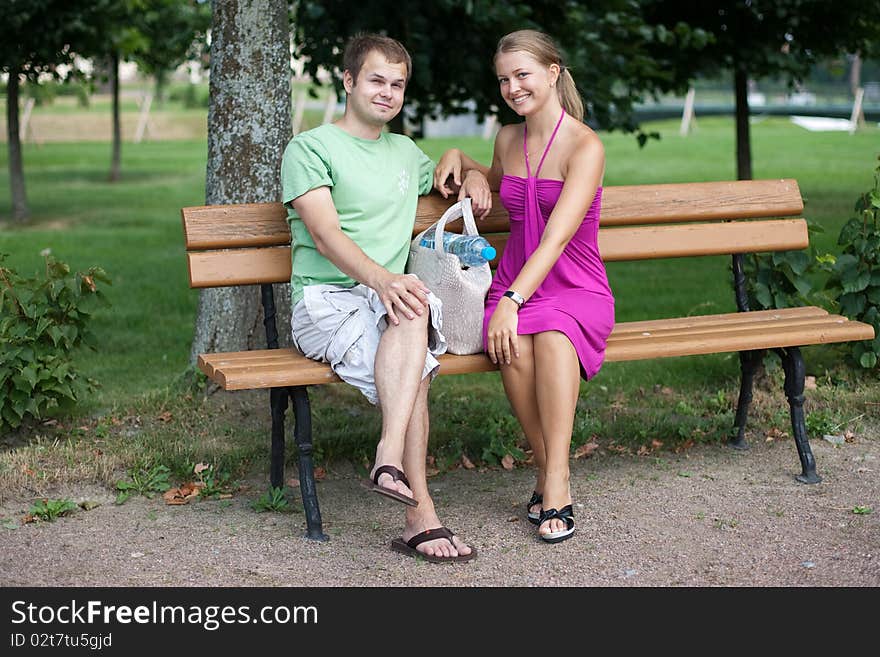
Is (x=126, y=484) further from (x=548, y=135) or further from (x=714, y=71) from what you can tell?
(x=714, y=71)

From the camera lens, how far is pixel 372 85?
13.4 feet

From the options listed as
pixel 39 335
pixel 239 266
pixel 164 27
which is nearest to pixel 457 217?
pixel 239 266

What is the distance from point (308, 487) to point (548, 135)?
1417 millimetres

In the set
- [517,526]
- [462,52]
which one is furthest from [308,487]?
[462,52]

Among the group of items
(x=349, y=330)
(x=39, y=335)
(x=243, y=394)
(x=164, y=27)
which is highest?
(x=164, y=27)

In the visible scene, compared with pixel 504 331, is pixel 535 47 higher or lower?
higher

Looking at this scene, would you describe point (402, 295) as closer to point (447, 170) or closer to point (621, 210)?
point (447, 170)

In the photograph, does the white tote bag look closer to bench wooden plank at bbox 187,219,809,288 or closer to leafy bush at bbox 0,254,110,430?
bench wooden plank at bbox 187,219,809,288

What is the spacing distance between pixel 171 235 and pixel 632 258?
302 inches

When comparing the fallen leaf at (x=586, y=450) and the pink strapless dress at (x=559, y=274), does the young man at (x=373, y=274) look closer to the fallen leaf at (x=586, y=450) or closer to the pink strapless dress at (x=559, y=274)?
the pink strapless dress at (x=559, y=274)

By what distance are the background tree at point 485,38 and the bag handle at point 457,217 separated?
328 cm

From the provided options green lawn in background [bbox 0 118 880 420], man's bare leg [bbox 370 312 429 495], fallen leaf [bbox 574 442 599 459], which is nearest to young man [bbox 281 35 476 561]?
man's bare leg [bbox 370 312 429 495]

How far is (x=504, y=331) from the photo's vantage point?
4.02 meters

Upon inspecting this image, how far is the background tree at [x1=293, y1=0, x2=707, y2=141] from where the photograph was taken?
766 cm
